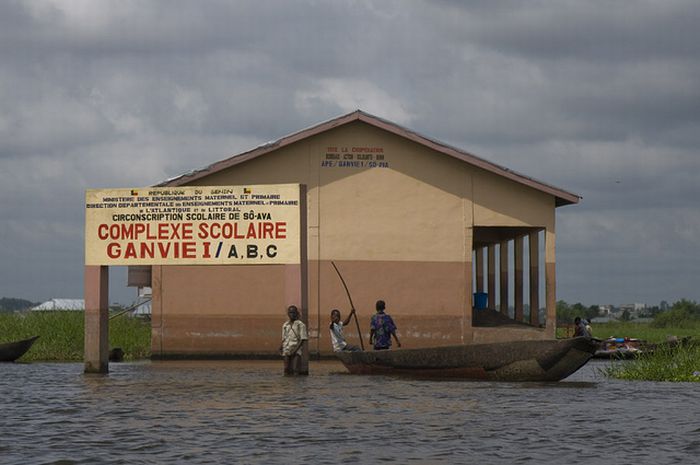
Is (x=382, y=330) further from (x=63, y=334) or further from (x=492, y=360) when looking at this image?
(x=63, y=334)

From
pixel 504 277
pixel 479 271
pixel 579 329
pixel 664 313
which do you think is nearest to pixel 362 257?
pixel 579 329

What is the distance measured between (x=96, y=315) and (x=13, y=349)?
25.0 feet

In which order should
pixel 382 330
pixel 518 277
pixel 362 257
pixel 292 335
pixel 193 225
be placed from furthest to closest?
pixel 518 277 < pixel 362 257 < pixel 382 330 < pixel 193 225 < pixel 292 335

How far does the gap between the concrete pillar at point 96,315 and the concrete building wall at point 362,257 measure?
5317 mm

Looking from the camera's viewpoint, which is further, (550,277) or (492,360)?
(550,277)

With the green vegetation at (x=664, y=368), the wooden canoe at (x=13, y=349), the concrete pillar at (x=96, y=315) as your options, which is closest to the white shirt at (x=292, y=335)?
the concrete pillar at (x=96, y=315)

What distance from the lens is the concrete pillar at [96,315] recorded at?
23438 millimetres

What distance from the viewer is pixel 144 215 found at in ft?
75.8

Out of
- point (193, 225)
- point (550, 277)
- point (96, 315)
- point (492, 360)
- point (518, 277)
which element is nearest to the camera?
point (492, 360)

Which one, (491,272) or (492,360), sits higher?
(491,272)

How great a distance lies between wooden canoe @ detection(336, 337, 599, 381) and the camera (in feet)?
67.5

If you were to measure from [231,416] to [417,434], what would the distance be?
3096mm

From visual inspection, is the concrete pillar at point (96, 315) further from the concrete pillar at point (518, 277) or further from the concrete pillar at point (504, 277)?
the concrete pillar at point (518, 277)

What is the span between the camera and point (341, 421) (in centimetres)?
1558
